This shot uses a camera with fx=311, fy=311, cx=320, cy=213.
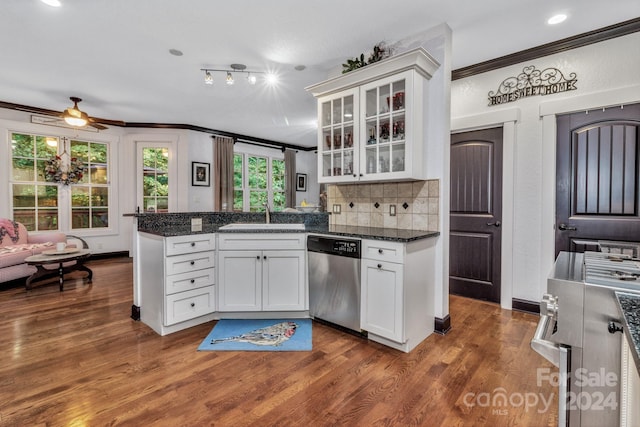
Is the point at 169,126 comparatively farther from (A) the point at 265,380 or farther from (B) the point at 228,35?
(A) the point at 265,380

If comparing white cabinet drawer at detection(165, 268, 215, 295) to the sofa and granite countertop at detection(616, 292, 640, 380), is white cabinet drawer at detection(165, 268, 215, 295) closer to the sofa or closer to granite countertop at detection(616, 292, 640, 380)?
granite countertop at detection(616, 292, 640, 380)

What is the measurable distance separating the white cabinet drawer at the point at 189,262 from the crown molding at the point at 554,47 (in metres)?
3.23

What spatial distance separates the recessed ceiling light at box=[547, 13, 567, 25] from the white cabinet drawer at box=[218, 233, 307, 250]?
8.87 feet

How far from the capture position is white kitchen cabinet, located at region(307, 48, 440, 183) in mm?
2527

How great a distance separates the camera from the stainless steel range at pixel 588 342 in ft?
3.15

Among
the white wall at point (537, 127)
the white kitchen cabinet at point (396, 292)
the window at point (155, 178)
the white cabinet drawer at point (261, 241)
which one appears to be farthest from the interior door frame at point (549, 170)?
the window at point (155, 178)

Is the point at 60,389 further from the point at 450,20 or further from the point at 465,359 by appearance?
the point at 450,20

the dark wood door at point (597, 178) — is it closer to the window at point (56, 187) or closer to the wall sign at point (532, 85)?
the wall sign at point (532, 85)

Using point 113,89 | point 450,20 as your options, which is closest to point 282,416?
point 450,20

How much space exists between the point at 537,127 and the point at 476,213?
1008 mm

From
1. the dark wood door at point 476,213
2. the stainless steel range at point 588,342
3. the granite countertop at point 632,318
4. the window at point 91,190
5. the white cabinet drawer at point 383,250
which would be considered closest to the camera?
the granite countertop at point 632,318

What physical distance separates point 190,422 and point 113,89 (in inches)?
170

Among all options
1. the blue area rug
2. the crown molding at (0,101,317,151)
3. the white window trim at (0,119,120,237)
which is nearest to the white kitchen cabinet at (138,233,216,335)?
the blue area rug

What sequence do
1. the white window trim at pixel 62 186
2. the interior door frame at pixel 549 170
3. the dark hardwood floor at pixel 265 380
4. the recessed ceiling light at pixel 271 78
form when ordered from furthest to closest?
the white window trim at pixel 62 186, the recessed ceiling light at pixel 271 78, the interior door frame at pixel 549 170, the dark hardwood floor at pixel 265 380
